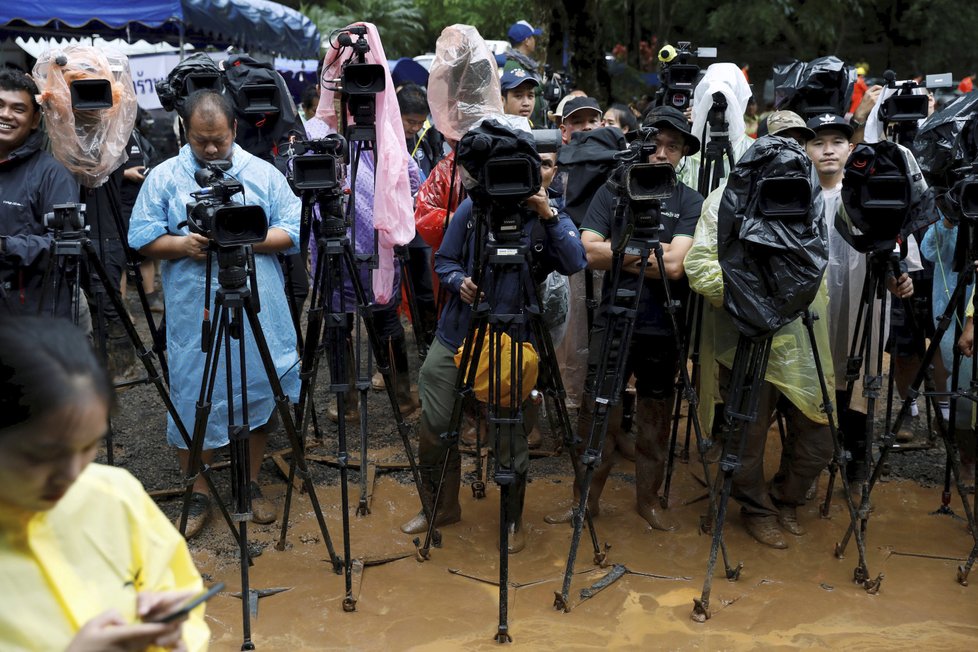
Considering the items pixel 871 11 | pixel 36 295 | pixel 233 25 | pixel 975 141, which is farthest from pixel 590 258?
pixel 871 11

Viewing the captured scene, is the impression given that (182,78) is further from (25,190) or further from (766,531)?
(766,531)

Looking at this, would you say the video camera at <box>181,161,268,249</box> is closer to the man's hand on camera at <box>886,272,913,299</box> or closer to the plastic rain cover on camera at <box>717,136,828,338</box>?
the plastic rain cover on camera at <box>717,136,828,338</box>

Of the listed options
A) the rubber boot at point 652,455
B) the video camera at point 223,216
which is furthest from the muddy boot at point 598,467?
the video camera at point 223,216

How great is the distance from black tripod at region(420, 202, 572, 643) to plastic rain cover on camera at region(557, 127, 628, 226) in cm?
100

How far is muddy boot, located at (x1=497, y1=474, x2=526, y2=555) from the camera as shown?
Result: 3867mm

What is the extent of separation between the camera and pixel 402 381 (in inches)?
217

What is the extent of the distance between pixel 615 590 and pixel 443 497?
2.70 ft

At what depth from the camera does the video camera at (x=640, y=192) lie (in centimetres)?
323

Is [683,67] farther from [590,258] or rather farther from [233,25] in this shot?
[233,25]

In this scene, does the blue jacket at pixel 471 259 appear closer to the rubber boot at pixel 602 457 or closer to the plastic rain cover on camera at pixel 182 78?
the rubber boot at pixel 602 457

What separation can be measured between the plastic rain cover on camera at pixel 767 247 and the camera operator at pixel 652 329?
0.40 metres

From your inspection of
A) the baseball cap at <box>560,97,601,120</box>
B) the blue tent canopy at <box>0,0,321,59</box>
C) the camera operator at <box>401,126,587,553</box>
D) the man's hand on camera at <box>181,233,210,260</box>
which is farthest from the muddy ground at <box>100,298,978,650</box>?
the blue tent canopy at <box>0,0,321,59</box>

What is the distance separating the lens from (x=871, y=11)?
59.7 feet

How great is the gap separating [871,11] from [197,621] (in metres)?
19.5
